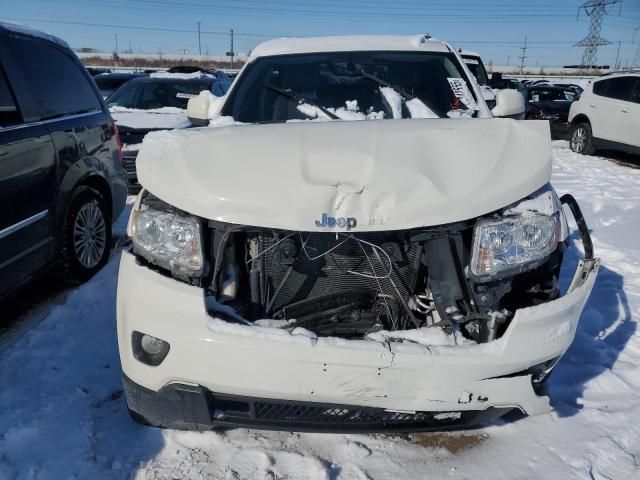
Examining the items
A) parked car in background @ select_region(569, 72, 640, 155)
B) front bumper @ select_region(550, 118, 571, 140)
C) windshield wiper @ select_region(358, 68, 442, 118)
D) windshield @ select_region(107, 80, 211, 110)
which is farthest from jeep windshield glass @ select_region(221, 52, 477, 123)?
front bumper @ select_region(550, 118, 571, 140)

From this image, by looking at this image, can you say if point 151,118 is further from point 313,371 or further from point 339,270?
point 313,371

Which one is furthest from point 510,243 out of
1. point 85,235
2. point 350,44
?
point 85,235

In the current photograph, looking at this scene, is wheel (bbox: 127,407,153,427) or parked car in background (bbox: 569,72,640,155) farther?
parked car in background (bbox: 569,72,640,155)

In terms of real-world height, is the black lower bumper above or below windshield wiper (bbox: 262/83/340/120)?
below

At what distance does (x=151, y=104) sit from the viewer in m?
7.86

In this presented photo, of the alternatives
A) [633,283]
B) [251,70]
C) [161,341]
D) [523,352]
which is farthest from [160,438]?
[633,283]

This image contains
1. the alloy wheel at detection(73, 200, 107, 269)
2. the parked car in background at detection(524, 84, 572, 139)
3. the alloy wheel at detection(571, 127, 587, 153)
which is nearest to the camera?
the alloy wheel at detection(73, 200, 107, 269)

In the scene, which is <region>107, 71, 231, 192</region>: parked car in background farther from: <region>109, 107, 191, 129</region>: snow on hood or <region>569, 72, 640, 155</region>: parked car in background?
<region>569, 72, 640, 155</region>: parked car in background

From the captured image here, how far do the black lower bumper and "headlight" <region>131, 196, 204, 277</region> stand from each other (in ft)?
1.42

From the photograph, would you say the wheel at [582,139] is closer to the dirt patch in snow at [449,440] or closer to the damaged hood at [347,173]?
the damaged hood at [347,173]

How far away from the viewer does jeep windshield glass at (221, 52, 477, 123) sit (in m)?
3.05

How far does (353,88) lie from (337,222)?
1.68m

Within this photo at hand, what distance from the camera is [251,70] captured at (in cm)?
341

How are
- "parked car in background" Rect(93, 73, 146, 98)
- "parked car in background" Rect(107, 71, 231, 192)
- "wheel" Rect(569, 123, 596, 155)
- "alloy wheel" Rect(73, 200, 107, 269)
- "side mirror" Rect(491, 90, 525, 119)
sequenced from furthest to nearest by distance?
"parked car in background" Rect(93, 73, 146, 98), "wheel" Rect(569, 123, 596, 155), "parked car in background" Rect(107, 71, 231, 192), "alloy wheel" Rect(73, 200, 107, 269), "side mirror" Rect(491, 90, 525, 119)
